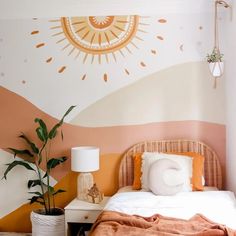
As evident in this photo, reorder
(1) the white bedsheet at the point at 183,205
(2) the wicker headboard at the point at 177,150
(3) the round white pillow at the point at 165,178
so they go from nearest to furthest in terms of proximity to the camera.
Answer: (1) the white bedsheet at the point at 183,205, (3) the round white pillow at the point at 165,178, (2) the wicker headboard at the point at 177,150

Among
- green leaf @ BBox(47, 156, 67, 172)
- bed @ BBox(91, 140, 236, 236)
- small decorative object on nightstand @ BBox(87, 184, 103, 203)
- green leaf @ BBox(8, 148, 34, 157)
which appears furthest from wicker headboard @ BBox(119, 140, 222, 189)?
green leaf @ BBox(8, 148, 34, 157)

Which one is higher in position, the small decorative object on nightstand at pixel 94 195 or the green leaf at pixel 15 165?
the green leaf at pixel 15 165

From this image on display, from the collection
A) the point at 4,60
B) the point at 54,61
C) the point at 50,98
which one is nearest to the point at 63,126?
the point at 50,98

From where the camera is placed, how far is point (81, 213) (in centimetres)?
362

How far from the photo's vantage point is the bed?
2.66 m

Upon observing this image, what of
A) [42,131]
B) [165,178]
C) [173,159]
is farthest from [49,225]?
[173,159]

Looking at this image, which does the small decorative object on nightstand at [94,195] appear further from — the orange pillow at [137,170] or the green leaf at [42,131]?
the green leaf at [42,131]

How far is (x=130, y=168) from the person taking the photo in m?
4.02

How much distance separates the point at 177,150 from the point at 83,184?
0.98 metres

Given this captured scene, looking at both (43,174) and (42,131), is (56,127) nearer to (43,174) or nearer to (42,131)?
(42,131)

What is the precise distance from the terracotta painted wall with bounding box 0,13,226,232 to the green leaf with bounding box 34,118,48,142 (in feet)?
0.82

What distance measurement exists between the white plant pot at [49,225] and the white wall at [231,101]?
65.3 inches

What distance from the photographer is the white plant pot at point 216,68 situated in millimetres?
3683

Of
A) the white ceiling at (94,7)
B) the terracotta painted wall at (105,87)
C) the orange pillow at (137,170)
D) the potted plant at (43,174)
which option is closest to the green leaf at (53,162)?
the potted plant at (43,174)
